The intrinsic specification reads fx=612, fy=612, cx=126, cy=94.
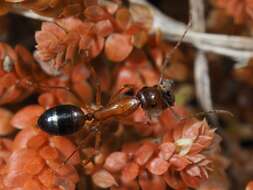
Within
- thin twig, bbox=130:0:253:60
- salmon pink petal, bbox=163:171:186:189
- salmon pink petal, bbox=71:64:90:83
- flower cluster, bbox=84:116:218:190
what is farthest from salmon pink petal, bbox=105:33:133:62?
salmon pink petal, bbox=163:171:186:189

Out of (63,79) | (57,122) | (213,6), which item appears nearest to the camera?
(57,122)

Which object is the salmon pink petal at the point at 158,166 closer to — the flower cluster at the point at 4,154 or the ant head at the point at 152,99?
the ant head at the point at 152,99

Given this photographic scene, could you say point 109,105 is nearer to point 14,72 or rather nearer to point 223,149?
point 14,72

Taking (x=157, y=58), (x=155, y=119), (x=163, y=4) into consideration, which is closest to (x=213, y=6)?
(x=163, y=4)

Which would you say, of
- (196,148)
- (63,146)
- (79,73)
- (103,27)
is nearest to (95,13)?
(103,27)

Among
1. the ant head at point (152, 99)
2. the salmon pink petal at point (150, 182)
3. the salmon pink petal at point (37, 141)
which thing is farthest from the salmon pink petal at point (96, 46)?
the salmon pink petal at point (150, 182)

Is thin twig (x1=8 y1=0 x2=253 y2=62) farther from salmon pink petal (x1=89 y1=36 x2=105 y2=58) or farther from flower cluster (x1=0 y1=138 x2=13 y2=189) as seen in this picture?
flower cluster (x1=0 y1=138 x2=13 y2=189)

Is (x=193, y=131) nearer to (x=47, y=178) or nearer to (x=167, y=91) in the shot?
(x=167, y=91)
